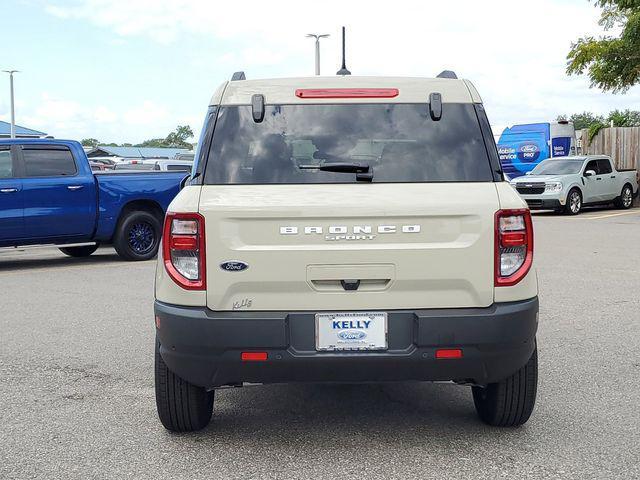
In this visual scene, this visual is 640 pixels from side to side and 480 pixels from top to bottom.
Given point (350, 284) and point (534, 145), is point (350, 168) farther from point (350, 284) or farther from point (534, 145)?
point (534, 145)

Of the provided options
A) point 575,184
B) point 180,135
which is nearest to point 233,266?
point 575,184

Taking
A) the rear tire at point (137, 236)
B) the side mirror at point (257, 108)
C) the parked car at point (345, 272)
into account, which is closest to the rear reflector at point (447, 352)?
Answer: the parked car at point (345, 272)

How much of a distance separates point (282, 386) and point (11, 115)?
186 feet

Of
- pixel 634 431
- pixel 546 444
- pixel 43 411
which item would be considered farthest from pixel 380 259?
pixel 43 411

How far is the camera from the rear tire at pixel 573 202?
76.9ft

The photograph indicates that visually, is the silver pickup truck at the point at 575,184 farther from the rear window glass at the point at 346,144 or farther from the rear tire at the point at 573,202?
the rear window glass at the point at 346,144

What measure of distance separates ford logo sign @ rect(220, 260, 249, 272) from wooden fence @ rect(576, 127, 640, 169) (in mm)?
27928

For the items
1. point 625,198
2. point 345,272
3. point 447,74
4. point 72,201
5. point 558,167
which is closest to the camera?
point 345,272

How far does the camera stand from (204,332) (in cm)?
404

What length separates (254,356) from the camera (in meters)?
4.05

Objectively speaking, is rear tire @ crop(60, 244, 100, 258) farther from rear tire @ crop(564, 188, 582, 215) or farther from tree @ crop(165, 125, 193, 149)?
tree @ crop(165, 125, 193, 149)

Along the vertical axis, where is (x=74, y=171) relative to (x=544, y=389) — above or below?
above

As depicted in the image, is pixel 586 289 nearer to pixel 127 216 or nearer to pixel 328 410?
pixel 328 410

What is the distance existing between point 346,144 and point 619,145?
28.6 metres
